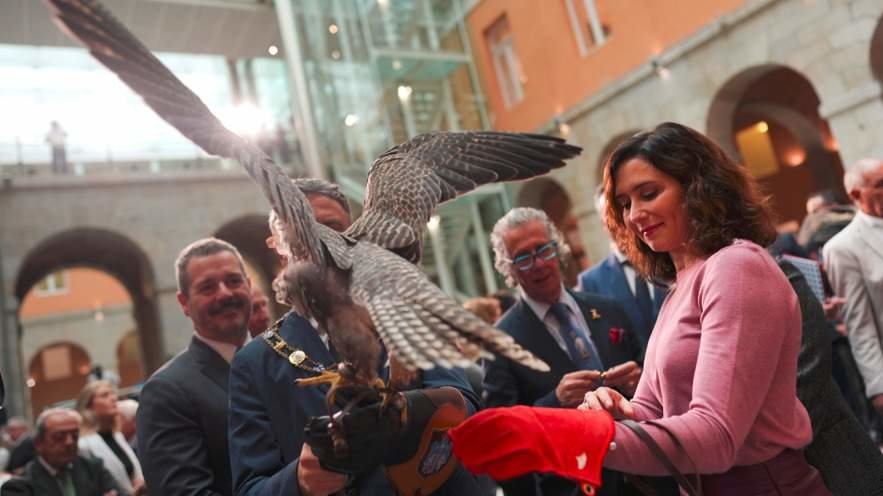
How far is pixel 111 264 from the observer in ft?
51.6

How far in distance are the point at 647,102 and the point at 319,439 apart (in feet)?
29.3

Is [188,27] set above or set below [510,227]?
above

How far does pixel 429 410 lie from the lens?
1.18 meters

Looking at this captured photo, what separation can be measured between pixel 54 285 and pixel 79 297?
101 cm

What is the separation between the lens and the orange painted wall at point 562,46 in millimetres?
8539

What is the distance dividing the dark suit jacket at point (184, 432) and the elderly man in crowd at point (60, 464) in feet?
6.99

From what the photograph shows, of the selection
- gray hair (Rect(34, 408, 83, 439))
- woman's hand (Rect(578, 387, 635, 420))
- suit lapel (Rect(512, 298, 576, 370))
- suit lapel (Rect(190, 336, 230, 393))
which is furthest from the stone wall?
gray hair (Rect(34, 408, 83, 439))

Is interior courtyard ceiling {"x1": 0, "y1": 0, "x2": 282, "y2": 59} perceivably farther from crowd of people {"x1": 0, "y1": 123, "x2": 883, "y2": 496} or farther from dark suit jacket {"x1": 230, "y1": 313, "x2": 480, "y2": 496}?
dark suit jacket {"x1": 230, "y1": 313, "x2": 480, "y2": 496}

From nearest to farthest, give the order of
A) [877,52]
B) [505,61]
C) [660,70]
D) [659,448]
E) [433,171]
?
[659,448] < [433,171] < [877,52] < [660,70] < [505,61]

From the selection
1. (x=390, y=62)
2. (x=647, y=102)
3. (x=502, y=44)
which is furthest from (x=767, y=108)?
(x=390, y=62)

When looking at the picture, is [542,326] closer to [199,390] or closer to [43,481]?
[199,390]

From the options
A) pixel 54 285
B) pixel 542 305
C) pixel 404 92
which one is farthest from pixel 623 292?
pixel 54 285

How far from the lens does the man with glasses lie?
7.72 ft

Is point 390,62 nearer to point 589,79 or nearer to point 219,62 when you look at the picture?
point 589,79
